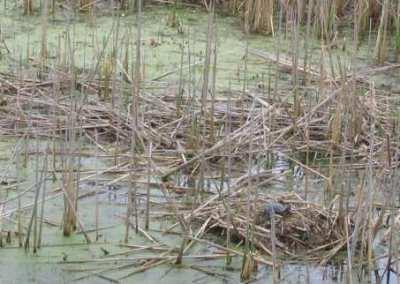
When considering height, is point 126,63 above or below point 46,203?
→ above

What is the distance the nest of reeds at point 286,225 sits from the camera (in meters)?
2.68

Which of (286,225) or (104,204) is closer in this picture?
(286,225)

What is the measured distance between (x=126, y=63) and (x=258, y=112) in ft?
2.00

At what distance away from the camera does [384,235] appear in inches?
109

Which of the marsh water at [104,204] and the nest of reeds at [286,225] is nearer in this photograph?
the marsh water at [104,204]

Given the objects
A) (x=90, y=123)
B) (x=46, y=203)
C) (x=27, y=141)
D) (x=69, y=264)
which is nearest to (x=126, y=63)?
(x=90, y=123)

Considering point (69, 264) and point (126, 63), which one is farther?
point (126, 63)

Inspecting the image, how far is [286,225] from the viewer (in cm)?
275

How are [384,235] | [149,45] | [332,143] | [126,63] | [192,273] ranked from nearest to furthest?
[192,273] → [384,235] → [332,143] → [126,63] → [149,45]

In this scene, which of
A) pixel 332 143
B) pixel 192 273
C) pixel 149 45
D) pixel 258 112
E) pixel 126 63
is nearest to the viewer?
pixel 192 273

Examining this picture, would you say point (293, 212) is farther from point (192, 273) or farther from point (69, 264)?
point (69, 264)

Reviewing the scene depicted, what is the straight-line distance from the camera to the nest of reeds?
Answer: 8.78 ft

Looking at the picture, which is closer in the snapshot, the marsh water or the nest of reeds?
the marsh water

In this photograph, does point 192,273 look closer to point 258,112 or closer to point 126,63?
point 258,112
